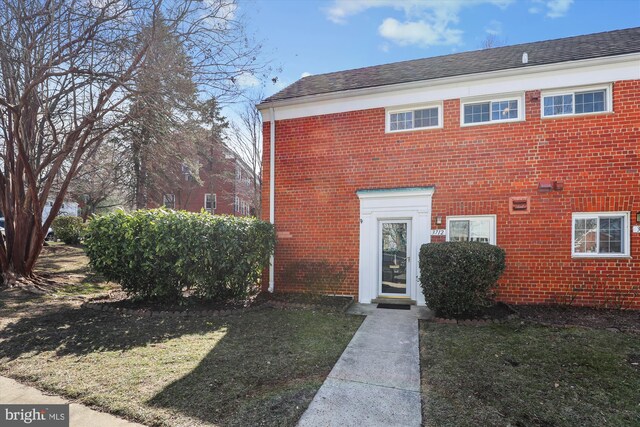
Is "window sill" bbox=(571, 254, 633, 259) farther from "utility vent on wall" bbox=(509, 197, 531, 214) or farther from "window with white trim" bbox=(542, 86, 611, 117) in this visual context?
"window with white trim" bbox=(542, 86, 611, 117)

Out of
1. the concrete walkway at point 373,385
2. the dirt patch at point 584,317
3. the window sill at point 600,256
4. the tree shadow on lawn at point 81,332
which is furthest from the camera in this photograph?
the window sill at point 600,256

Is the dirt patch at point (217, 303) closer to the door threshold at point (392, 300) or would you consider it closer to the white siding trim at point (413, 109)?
the door threshold at point (392, 300)

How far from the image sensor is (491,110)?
25.7 ft

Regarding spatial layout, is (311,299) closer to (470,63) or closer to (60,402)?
(60,402)

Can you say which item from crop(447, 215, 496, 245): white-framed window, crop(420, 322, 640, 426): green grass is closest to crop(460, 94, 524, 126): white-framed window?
crop(447, 215, 496, 245): white-framed window

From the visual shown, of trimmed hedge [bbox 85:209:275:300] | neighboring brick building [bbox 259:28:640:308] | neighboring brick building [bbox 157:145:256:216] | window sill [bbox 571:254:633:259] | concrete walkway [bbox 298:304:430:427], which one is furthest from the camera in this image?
neighboring brick building [bbox 157:145:256:216]

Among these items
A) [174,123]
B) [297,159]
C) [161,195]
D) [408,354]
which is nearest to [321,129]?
[297,159]

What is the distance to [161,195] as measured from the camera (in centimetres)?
2298

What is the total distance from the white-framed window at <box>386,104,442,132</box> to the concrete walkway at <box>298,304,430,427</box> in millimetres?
4935

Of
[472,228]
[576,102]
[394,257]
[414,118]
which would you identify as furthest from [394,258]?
[576,102]

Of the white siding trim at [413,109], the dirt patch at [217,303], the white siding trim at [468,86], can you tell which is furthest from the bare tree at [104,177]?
the white siding trim at [413,109]

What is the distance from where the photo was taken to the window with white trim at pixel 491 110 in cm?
765

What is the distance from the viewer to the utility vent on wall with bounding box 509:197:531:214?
737 cm

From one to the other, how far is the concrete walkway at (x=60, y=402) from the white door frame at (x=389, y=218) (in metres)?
6.07
